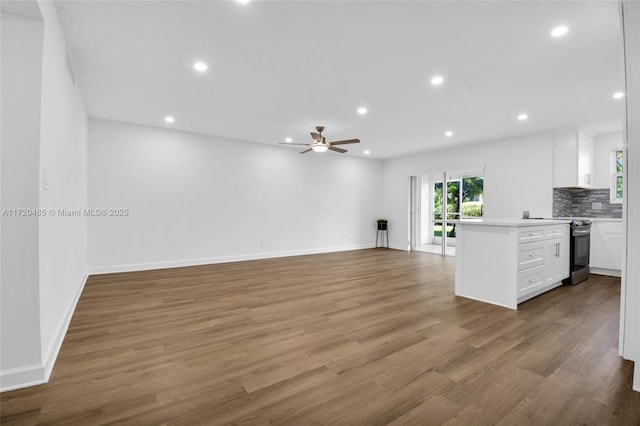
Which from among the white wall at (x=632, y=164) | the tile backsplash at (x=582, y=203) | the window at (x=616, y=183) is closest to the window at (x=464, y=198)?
the tile backsplash at (x=582, y=203)

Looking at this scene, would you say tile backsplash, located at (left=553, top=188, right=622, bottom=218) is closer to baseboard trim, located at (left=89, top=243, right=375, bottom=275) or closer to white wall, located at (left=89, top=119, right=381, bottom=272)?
white wall, located at (left=89, top=119, right=381, bottom=272)

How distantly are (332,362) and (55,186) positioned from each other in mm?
2624

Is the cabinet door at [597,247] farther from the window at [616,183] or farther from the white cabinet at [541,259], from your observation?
the white cabinet at [541,259]

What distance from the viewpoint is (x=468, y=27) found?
98.0 inches

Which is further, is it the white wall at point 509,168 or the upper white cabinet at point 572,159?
the white wall at point 509,168

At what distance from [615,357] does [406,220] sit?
6.20 metres

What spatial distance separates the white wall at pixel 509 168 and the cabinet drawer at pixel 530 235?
2.47m

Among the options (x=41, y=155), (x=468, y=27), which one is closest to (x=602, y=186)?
(x=468, y=27)

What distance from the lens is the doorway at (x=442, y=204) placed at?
25.3 ft

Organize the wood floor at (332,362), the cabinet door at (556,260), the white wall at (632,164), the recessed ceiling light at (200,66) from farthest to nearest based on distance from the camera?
the cabinet door at (556,260) → the recessed ceiling light at (200,66) → the white wall at (632,164) → the wood floor at (332,362)

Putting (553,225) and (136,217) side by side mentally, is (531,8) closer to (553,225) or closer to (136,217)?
(553,225)

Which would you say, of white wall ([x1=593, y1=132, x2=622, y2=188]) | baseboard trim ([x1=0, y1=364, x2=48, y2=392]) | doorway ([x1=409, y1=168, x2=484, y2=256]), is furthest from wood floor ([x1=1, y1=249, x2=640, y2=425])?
doorway ([x1=409, y1=168, x2=484, y2=256])

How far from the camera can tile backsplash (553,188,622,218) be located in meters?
5.72

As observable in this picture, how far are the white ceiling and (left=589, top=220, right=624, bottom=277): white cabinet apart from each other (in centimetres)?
186
